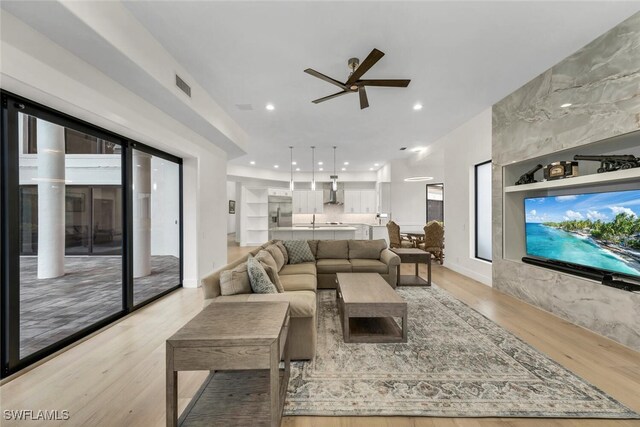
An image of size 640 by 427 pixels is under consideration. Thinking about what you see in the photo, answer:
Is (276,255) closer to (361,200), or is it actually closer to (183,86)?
(183,86)

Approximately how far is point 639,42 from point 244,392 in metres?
4.86

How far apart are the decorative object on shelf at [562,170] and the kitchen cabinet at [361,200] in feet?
25.7

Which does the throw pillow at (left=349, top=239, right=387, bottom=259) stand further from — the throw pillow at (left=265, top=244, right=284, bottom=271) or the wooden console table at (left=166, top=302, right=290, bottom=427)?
the wooden console table at (left=166, top=302, right=290, bottom=427)

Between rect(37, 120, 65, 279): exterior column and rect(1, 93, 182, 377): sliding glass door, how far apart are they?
11 millimetres

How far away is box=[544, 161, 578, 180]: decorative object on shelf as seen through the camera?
327 centimetres

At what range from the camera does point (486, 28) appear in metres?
2.70

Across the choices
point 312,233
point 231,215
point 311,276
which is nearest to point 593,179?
point 311,276

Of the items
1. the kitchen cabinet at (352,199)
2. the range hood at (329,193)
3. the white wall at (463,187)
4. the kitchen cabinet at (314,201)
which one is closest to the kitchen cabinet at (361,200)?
the kitchen cabinet at (352,199)

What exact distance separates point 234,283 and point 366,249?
10.2 ft

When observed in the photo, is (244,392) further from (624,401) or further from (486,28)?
(486,28)

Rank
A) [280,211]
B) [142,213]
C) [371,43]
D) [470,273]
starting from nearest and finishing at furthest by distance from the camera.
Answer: [371,43] → [142,213] → [470,273] → [280,211]

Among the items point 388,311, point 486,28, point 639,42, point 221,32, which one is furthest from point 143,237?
point 639,42

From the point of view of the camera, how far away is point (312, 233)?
20.7 feet

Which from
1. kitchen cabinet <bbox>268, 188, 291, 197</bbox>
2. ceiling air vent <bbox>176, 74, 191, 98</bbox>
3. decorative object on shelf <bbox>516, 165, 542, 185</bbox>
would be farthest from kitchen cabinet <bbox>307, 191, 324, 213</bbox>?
ceiling air vent <bbox>176, 74, 191, 98</bbox>
